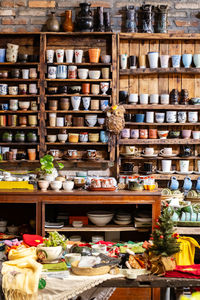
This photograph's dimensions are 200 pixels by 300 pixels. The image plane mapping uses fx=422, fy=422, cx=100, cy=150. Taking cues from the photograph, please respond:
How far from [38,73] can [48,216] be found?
1672mm

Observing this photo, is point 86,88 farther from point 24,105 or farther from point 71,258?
point 71,258

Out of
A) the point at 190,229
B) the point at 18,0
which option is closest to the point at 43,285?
the point at 190,229

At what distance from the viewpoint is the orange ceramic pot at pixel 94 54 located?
4.70 metres

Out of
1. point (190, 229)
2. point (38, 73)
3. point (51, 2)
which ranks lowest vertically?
point (190, 229)

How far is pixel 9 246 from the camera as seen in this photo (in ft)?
9.27

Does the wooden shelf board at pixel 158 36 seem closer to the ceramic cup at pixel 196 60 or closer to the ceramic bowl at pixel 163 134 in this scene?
the ceramic cup at pixel 196 60

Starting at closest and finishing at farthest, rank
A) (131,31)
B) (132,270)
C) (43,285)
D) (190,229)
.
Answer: (43,285) → (132,270) → (190,229) → (131,31)

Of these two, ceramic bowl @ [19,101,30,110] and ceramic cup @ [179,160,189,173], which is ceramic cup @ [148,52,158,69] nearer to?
ceramic cup @ [179,160,189,173]

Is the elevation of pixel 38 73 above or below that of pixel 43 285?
above

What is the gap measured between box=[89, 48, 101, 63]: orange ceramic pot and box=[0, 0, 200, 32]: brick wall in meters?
0.40

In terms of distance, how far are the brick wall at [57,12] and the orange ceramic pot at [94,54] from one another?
0.40 metres

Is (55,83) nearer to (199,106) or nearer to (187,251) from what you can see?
(199,106)

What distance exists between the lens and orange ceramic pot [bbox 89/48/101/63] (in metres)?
4.70

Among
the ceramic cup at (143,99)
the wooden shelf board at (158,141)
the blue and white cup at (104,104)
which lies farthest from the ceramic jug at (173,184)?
the blue and white cup at (104,104)
